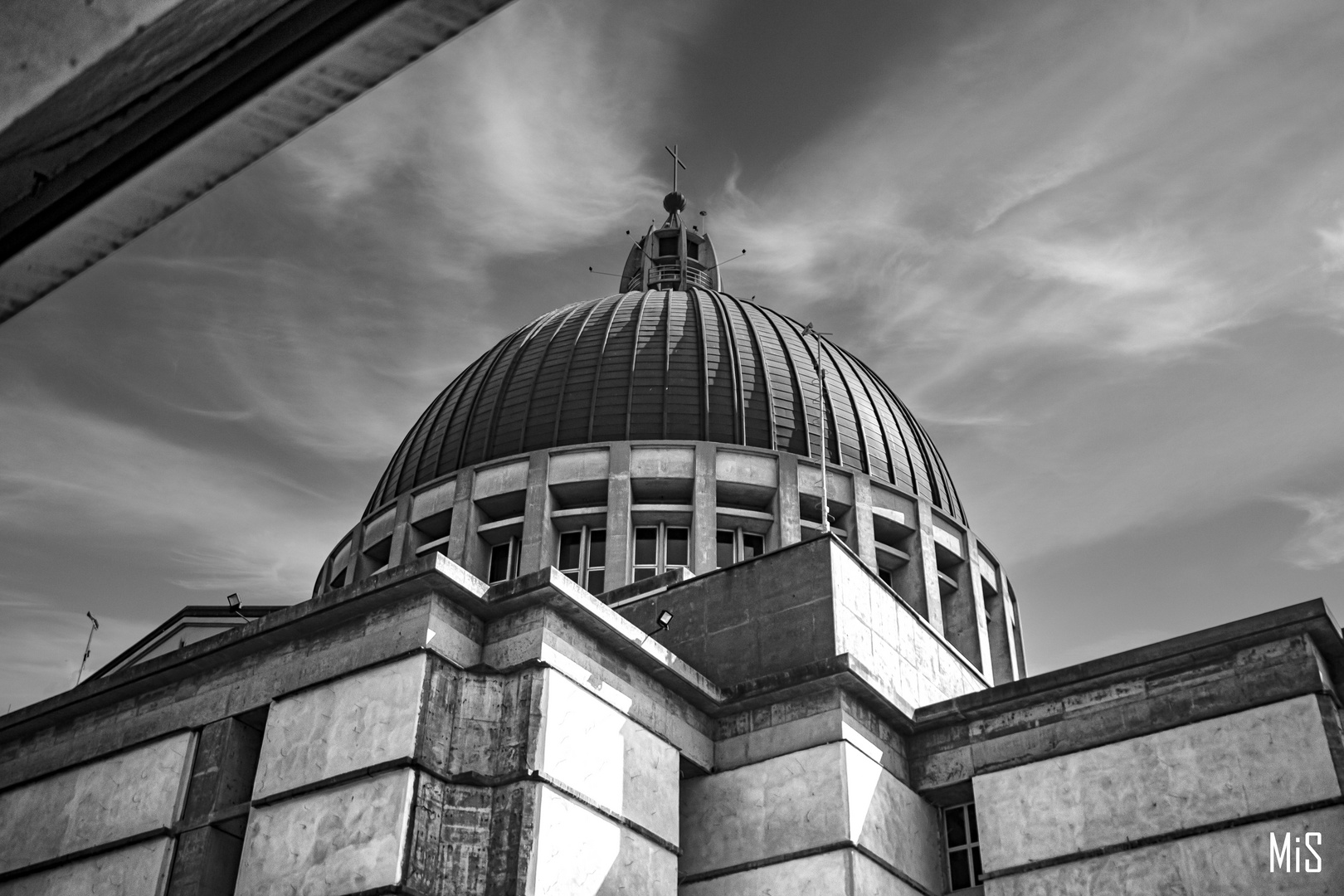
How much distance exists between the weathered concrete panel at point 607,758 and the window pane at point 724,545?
17555 mm

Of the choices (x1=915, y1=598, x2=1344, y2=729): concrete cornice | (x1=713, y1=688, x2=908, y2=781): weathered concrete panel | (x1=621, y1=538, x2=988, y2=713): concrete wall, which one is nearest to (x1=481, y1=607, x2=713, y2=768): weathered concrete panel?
(x1=713, y1=688, x2=908, y2=781): weathered concrete panel

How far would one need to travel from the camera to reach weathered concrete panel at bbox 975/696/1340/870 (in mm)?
17312

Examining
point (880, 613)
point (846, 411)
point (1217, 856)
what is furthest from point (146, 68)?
point (846, 411)

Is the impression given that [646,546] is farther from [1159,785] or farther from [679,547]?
[1159,785]

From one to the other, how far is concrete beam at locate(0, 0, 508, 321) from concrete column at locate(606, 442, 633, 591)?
32.3 meters

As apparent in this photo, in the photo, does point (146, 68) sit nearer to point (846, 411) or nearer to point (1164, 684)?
point (1164, 684)

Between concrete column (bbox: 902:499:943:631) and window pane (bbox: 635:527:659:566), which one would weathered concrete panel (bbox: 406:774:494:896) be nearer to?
window pane (bbox: 635:527:659:566)

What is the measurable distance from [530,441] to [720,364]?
20.5 ft

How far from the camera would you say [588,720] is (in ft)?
57.8

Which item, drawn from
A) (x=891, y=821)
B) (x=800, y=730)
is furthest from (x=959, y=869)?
(x=800, y=730)

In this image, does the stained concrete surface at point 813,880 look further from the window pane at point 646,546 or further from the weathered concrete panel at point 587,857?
the window pane at point 646,546

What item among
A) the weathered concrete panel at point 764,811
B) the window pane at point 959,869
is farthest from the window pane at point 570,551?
the window pane at point 959,869

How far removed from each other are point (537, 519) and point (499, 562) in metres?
2.13

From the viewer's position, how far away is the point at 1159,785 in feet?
59.7
